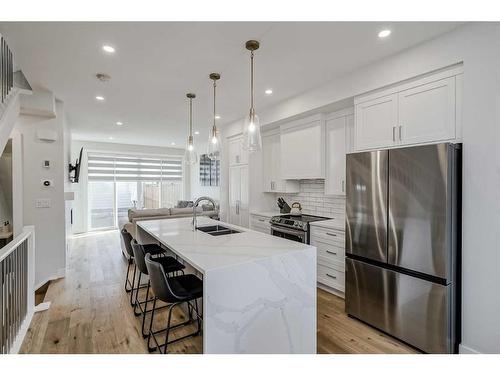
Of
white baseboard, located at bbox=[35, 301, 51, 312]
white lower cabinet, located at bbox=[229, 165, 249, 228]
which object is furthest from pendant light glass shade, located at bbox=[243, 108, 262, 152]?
white baseboard, located at bbox=[35, 301, 51, 312]

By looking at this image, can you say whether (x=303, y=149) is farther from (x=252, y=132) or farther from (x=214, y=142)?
(x=252, y=132)

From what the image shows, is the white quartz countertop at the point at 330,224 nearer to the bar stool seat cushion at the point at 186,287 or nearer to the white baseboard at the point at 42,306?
the bar stool seat cushion at the point at 186,287

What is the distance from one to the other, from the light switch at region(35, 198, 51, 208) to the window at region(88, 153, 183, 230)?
4.05 meters

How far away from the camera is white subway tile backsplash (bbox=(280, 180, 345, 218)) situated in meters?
3.85

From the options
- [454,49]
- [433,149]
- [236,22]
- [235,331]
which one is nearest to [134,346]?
[235,331]

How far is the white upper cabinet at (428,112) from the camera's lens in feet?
7.19

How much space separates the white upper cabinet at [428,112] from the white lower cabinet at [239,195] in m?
2.81

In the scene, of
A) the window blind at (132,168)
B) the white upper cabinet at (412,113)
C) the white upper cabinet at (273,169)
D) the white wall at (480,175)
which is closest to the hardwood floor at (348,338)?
the white wall at (480,175)

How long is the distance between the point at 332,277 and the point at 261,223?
150 cm

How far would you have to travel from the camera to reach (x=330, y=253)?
328 centimetres

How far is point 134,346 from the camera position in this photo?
2291 mm

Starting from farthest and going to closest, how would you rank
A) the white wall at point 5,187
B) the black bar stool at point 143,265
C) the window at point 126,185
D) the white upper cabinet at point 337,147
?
1. the window at point 126,185
2. the white wall at point 5,187
3. the white upper cabinet at point 337,147
4. the black bar stool at point 143,265

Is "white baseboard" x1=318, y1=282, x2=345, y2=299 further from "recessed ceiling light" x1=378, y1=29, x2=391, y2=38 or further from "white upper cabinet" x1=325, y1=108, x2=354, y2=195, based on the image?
"recessed ceiling light" x1=378, y1=29, x2=391, y2=38

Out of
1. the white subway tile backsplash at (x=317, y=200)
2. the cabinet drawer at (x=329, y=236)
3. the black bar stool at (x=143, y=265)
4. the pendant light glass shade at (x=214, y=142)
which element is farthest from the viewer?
the white subway tile backsplash at (x=317, y=200)
